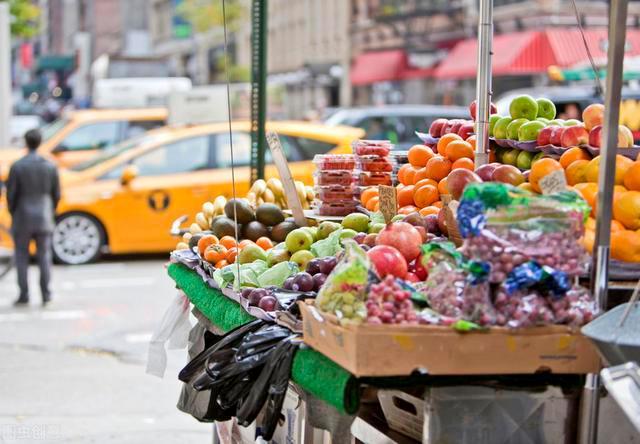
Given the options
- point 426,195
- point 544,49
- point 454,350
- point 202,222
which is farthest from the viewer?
point 544,49

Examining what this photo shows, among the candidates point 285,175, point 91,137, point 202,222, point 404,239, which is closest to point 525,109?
point 285,175

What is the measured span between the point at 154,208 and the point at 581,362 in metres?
10.4

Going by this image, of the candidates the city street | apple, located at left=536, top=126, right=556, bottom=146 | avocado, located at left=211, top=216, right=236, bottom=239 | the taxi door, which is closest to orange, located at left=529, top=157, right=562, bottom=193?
apple, located at left=536, top=126, right=556, bottom=146

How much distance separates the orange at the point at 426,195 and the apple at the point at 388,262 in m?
1.14

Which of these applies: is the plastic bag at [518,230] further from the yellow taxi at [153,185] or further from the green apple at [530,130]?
the yellow taxi at [153,185]

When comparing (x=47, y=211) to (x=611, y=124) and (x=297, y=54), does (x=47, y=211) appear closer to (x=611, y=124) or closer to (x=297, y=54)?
(x=611, y=124)

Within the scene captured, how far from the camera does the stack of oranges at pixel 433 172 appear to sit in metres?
4.79

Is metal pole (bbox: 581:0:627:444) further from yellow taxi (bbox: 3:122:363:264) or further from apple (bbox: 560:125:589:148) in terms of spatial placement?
yellow taxi (bbox: 3:122:363:264)

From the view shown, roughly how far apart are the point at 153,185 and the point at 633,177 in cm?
1006

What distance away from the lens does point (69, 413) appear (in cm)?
699

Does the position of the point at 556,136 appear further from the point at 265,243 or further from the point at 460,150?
the point at 265,243

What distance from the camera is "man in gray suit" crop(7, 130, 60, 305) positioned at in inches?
423

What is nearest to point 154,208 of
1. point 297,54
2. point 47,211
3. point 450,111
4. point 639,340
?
point 47,211

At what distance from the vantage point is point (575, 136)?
4277 millimetres
